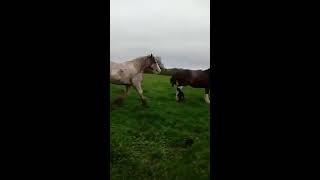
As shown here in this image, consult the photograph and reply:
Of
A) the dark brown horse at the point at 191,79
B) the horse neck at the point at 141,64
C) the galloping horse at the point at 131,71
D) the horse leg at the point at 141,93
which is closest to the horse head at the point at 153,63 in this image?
the galloping horse at the point at 131,71

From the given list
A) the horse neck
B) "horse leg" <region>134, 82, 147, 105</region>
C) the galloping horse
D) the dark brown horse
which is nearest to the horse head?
the galloping horse

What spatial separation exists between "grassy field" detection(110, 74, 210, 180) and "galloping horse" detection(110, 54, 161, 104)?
→ 0.45ft

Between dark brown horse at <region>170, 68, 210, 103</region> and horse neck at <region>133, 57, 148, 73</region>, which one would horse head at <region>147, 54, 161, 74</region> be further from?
dark brown horse at <region>170, 68, 210, 103</region>

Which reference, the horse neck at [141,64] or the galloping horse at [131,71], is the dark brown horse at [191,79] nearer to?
the galloping horse at [131,71]

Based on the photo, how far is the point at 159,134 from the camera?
505 centimetres

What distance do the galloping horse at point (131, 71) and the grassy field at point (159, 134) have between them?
14cm

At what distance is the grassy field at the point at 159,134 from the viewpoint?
3840 millimetres

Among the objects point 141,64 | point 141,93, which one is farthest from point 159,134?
point 141,64

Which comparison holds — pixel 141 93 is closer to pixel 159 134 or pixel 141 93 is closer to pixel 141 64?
pixel 141 64

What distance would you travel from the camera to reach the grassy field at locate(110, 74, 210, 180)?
384 cm
